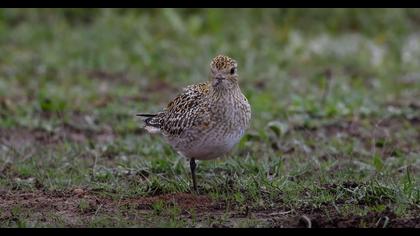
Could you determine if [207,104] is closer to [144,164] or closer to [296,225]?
[144,164]

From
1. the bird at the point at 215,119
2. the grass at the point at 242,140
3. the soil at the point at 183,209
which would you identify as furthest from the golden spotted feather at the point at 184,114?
the soil at the point at 183,209

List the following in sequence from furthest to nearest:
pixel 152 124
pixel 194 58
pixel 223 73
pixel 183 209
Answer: pixel 194 58 → pixel 152 124 → pixel 223 73 → pixel 183 209

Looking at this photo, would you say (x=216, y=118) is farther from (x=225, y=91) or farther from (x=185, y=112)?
(x=185, y=112)

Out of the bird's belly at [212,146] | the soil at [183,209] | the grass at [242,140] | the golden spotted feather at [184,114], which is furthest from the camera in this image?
the golden spotted feather at [184,114]

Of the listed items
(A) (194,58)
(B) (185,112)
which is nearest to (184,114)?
(B) (185,112)

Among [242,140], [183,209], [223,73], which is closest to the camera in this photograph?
[183,209]

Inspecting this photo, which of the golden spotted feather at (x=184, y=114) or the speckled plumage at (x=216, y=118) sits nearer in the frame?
the speckled plumage at (x=216, y=118)

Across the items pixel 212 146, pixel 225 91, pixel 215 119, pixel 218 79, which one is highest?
pixel 218 79

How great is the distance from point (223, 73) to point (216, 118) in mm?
392

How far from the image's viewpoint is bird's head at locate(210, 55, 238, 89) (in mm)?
7297

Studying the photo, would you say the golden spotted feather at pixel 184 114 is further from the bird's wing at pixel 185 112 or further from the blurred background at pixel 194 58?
the blurred background at pixel 194 58

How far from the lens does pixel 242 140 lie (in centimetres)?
916

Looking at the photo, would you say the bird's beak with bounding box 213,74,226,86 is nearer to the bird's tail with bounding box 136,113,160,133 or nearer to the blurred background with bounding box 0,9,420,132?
the bird's tail with bounding box 136,113,160,133

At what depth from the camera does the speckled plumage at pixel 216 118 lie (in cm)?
729
